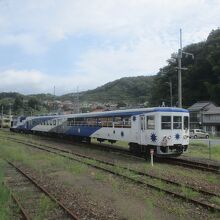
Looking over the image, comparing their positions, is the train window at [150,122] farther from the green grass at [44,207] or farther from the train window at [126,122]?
the green grass at [44,207]

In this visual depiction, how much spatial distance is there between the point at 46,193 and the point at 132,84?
404 ft

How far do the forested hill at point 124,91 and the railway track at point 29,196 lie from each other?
358 ft

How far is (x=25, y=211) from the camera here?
430 inches

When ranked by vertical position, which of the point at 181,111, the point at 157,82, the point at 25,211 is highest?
the point at 157,82

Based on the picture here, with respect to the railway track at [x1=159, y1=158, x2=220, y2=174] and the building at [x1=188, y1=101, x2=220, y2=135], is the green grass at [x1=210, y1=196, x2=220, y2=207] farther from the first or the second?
the building at [x1=188, y1=101, x2=220, y2=135]

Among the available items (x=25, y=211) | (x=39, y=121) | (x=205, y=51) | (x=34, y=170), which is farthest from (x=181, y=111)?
(x=205, y=51)

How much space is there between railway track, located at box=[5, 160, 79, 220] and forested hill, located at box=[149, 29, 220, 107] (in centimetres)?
7715

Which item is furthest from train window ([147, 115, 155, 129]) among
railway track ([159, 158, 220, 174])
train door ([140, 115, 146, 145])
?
railway track ([159, 158, 220, 174])

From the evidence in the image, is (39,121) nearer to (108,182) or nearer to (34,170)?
(34,170)

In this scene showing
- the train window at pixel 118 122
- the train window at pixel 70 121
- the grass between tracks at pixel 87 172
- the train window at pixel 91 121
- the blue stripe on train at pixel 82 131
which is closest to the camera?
the grass between tracks at pixel 87 172

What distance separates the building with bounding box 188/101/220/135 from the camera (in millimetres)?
82500


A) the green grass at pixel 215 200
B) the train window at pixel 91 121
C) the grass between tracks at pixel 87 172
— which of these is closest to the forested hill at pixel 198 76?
the train window at pixel 91 121

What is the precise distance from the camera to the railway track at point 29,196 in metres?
10.7

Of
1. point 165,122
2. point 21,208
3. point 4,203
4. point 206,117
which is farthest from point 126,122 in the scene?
point 206,117
